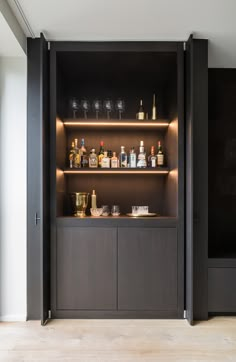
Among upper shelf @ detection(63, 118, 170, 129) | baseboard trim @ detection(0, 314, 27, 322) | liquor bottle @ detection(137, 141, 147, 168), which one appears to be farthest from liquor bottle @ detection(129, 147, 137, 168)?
baseboard trim @ detection(0, 314, 27, 322)

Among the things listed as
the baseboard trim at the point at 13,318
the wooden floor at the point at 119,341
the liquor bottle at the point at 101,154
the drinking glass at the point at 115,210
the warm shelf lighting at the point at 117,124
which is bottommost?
the wooden floor at the point at 119,341

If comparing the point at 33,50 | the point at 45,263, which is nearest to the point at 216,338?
the point at 45,263

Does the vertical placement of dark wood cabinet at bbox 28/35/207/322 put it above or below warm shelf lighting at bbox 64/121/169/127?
below

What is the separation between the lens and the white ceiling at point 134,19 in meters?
2.62

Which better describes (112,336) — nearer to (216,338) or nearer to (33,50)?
(216,338)

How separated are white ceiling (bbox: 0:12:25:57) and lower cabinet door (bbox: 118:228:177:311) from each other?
1.77m

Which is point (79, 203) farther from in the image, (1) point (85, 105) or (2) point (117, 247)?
(1) point (85, 105)

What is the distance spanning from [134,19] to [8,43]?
3.38 ft

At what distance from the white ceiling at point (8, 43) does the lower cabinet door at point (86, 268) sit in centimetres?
157

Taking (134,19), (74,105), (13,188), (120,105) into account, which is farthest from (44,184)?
(134,19)

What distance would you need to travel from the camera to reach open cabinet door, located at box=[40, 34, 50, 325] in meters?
3.05

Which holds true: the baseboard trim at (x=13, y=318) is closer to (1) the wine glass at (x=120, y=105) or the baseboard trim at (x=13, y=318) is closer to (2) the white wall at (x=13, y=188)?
(2) the white wall at (x=13, y=188)

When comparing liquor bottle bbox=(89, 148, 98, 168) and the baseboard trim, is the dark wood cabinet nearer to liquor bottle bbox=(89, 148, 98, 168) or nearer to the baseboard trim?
the baseboard trim

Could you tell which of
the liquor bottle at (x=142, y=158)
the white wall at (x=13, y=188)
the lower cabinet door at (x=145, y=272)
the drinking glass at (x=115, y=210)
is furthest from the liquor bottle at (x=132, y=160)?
the white wall at (x=13, y=188)
